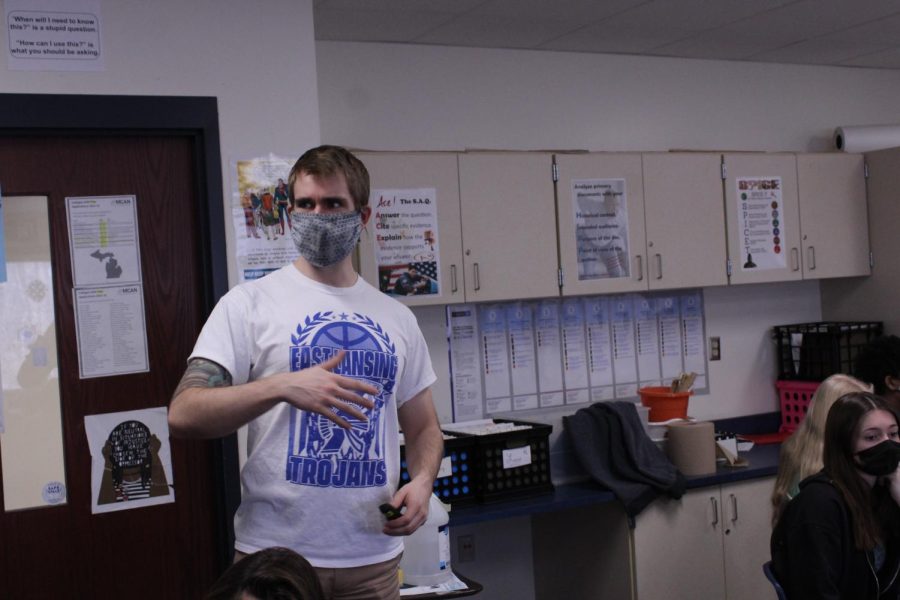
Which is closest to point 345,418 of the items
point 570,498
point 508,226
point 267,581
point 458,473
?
point 267,581

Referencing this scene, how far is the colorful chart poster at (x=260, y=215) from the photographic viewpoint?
3131 millimetres

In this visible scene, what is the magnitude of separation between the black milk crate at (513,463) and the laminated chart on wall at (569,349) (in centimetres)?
41

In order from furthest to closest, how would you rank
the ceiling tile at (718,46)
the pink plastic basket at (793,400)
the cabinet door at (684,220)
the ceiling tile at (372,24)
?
the pink plastic basket at (793,400) < the ceiling tile at (718,46) < the cabinet door at (684,220) < the ceiling tile at (372,24)

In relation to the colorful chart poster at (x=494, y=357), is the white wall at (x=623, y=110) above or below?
above

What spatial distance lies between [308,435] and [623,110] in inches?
126

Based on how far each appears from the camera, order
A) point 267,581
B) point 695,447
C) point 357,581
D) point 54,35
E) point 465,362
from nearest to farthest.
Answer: point 267,581 < point 357,581 < point 54,35 < point 695,447 < point 465,362

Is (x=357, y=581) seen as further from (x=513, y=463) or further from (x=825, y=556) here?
(x=513, y=463)

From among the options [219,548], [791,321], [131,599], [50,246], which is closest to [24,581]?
[131,599]

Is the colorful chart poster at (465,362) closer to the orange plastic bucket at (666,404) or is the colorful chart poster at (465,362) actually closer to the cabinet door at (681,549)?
the orange plastic bucket at (666,404)

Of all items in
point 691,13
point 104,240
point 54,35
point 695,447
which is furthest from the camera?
point 695,447

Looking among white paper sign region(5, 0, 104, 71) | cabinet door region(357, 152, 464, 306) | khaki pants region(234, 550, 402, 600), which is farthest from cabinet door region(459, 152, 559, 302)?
khaki pants region(234, 550, 402, 600)

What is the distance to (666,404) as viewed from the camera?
4.34 meters

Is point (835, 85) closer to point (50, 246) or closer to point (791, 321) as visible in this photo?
point (791, 321)

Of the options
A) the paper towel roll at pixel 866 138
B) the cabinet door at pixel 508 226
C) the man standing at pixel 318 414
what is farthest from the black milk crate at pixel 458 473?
the paper towel roll at pixel 866 138
